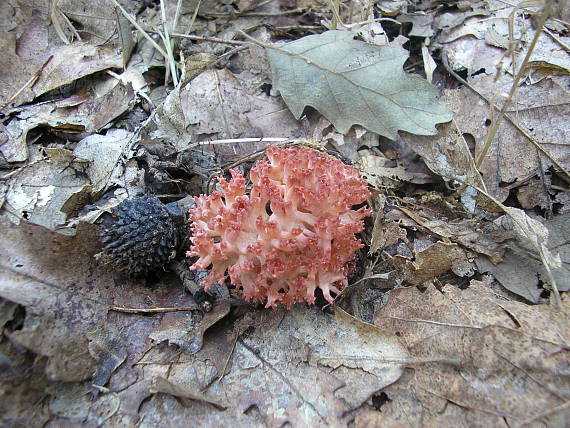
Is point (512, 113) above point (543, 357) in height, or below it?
above

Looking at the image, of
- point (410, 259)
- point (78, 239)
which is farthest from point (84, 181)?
point (410, 259)

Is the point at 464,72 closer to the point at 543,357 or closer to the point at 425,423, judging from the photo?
the point at 543,357

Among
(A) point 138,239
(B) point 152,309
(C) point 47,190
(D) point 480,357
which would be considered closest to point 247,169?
(A) point 138,239

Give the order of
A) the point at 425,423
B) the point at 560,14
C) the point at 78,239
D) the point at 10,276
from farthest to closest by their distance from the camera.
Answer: the point at 560,14 → the point at 78,239 → the point at 10,276 → the point at 425,423

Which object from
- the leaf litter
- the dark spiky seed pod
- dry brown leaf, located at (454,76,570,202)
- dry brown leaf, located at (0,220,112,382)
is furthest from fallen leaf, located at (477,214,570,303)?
dry brown leaf, located at (0,220,112,382)

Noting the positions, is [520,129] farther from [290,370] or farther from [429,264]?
[290,370]

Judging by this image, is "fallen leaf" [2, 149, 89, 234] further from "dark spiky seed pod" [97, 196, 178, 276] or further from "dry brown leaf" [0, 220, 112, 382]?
"dark spiky seed pod" [97, 196, 178, 276]
